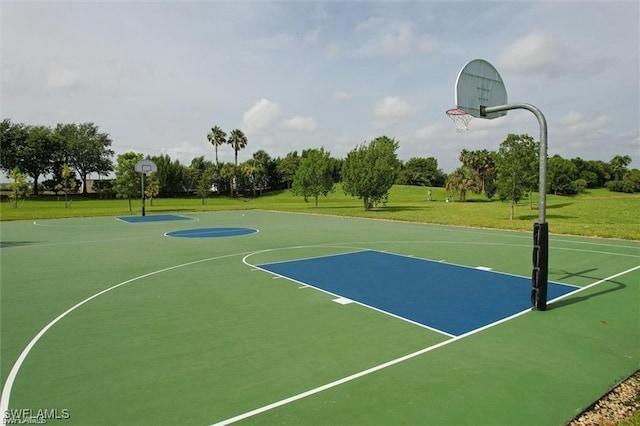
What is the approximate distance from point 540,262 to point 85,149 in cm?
7516

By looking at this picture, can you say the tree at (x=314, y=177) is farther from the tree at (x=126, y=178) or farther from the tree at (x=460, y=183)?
the tree at (x=460, y=183)

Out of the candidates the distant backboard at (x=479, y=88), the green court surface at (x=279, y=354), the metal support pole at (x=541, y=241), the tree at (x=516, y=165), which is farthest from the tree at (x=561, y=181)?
the metal support pole at (x=541, y=241)

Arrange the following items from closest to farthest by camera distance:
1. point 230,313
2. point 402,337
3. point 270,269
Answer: point 402,337
point 230,313
point 270,269

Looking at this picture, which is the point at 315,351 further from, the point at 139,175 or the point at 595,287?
the point at 139,175

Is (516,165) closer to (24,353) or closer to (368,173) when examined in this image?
(368,173)

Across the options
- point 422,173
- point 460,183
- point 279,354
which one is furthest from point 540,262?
point 422,173

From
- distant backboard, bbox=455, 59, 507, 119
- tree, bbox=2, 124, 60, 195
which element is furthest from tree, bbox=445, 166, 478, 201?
tree, bbox=2, 124, 60, 195

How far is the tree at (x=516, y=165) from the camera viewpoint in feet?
83.6

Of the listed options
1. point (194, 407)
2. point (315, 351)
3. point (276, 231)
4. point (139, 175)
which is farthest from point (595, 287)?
point (139, 175)

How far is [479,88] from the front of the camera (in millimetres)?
8438

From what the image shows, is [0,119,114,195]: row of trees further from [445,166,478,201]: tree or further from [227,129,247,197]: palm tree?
[445,166,478,201]: tree

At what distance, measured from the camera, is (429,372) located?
16.0 feet

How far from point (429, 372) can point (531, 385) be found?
109 centimetres

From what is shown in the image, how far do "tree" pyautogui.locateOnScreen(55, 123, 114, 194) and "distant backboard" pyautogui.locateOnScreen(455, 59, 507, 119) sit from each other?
7009cm
